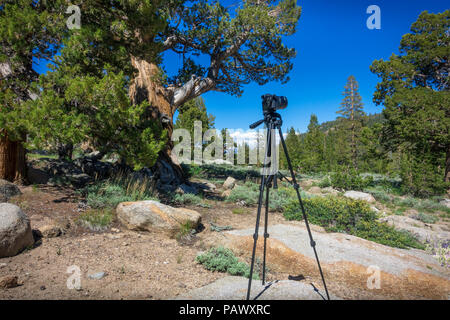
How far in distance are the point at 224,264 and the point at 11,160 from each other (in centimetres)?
571

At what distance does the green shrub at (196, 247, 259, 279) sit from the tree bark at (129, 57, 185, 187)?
5.25 m

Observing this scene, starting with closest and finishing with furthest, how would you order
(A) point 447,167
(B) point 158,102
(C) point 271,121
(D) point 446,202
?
1. (C) point 271,121
2. (B) point 158,102
3. (D) point 446,202
4. (A) point 447,167

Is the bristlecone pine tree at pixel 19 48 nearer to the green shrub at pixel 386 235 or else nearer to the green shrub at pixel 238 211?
the green shrub at pixel 238 211

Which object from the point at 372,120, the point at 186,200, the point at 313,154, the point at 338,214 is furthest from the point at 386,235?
the point at 372,120

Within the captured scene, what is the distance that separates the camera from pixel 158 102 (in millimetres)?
8789

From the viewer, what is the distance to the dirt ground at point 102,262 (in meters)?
2.64

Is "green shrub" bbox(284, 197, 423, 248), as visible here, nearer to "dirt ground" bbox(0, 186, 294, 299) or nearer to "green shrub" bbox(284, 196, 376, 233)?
"green shrub" bbox(284, 196, 376, 233)

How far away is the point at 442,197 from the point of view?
10836 millimetres

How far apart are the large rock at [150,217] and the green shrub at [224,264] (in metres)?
1.16

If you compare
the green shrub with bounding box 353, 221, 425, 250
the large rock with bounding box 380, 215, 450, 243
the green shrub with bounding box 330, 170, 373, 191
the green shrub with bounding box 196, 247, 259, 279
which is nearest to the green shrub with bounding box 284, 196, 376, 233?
the green shrub with bounding box 353, 221, 425, 250

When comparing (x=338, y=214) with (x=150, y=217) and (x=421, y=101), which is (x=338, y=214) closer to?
(x=150, y=217)

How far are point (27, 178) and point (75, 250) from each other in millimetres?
3694

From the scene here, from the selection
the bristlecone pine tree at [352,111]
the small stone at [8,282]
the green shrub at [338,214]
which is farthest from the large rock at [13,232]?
the bristlecone pine tree at [352,111]
